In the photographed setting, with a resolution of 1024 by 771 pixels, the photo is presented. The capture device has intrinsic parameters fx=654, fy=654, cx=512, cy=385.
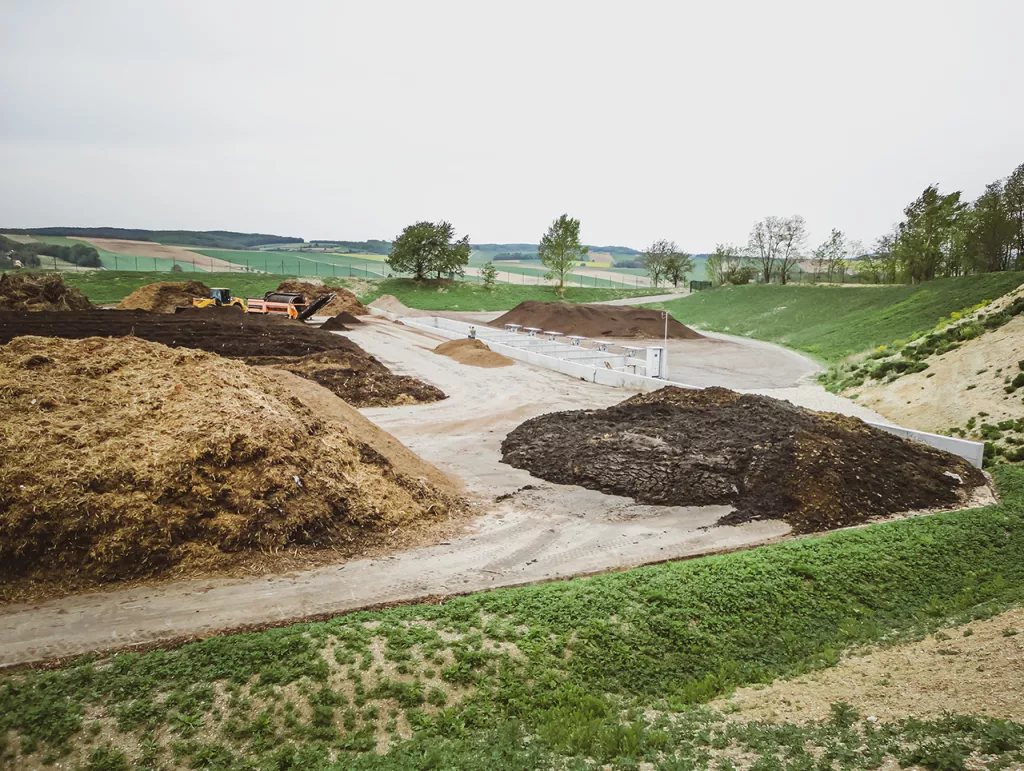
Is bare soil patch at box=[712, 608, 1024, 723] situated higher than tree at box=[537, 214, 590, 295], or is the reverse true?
tree at box=[537, 214, 590, 295]

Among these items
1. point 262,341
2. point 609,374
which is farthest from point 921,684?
point 262,341

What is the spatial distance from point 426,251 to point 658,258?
34.8 m

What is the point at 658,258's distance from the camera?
84000mm

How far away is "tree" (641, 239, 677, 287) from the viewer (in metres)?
83.0

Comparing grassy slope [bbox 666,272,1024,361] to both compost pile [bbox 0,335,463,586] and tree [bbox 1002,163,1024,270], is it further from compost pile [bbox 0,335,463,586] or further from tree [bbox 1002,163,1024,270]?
compost pile [bbox 0,335,463,586]

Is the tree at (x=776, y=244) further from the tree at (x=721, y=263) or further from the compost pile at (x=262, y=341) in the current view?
the compost pile at (x=262, y=341)

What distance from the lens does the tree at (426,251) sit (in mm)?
61719

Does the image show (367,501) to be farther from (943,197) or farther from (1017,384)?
(943,197)

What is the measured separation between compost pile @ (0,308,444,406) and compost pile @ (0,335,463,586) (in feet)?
28.2

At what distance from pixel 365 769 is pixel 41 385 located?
7518mm

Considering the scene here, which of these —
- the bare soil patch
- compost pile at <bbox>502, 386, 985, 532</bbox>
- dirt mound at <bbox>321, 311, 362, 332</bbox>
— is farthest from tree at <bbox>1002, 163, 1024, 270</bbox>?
the bare soil patch

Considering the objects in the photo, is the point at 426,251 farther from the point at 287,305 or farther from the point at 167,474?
the point at 167,474

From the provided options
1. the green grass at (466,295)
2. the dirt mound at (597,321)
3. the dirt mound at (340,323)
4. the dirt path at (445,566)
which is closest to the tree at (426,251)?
the green grass at (466,295)

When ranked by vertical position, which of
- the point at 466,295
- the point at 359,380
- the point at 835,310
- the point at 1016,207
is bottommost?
the point at 359,380
